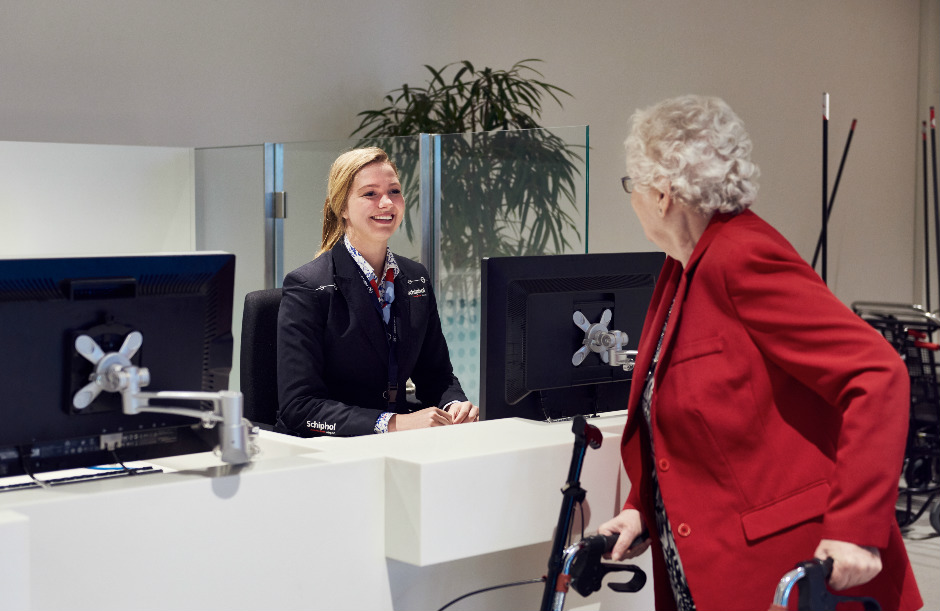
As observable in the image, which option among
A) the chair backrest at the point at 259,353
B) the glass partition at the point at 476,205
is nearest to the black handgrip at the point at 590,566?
the chair backrest at the point at 259,353

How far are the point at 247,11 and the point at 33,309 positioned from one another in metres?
3.24

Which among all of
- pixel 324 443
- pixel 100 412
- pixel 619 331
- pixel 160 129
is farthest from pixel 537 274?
pixel 160 129

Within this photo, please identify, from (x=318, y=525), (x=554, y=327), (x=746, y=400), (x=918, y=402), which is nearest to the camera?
(x=746, y=400)

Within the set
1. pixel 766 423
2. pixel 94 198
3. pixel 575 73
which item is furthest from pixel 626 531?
pixel 575 73

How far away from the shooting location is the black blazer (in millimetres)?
2785

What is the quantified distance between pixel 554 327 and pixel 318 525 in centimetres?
73

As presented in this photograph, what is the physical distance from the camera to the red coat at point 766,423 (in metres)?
1.55

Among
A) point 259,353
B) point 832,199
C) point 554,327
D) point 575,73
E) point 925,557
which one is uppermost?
point 575,73

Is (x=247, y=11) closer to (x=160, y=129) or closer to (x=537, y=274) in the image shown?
(x=160, y=129)

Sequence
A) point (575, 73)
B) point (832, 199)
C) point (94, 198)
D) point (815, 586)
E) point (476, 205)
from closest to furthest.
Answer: point (815, 586) → point (476, 205) → point (94, 198) → point (575, 73) → point (832, 199)

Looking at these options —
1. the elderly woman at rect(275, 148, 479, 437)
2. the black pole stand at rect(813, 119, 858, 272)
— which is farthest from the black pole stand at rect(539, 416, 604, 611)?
the black pole stand at rect(813, 119, 858, 272)

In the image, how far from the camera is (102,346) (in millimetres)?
1715

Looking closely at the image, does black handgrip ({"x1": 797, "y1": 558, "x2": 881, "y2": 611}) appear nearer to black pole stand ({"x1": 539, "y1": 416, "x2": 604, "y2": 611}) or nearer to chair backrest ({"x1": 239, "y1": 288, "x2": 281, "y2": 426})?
black pole stand ({"x1": 539, "y1": 416, "x2": 604, "y2": 611})

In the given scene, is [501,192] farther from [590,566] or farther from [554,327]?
[590,566]
